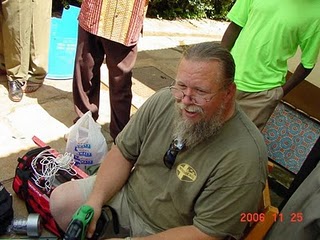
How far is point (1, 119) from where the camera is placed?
3.11 meters

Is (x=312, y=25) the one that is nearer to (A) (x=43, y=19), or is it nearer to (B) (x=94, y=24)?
(B) (x=94, y=24)

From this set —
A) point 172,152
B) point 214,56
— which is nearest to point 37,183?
point 172,152

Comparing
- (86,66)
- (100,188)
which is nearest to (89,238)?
(100,188)

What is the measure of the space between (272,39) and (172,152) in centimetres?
102

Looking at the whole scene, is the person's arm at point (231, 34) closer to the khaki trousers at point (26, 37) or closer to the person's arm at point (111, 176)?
A: the person's arm at point (111, 176)

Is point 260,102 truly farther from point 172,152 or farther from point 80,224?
point 80,224

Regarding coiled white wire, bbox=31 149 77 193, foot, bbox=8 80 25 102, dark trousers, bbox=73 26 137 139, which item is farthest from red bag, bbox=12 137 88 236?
foot, bbox=8 80 25 102

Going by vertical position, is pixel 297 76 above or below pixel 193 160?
above

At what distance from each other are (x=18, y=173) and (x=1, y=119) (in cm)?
91

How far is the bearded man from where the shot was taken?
1.64m

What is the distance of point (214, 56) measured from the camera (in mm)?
1649

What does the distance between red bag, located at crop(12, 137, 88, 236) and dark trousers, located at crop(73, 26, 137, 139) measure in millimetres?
649

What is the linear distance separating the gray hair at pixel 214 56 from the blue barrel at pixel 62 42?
92.2 inches

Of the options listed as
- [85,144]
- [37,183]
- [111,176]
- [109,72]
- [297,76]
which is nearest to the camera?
[111,176]
